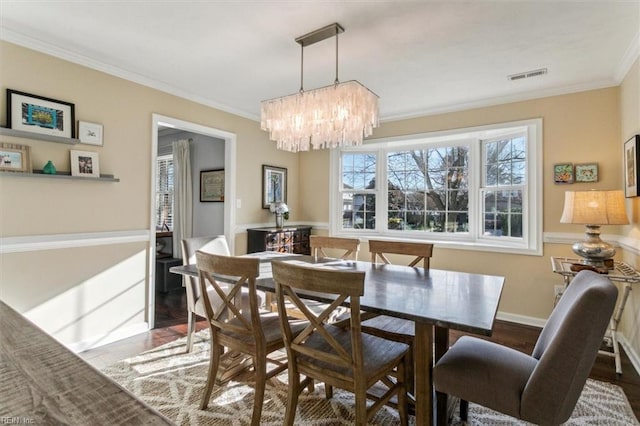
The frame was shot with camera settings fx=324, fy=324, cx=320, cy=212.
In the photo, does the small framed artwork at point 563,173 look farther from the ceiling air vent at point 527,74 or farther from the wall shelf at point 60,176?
the wall shelf at point 60,176

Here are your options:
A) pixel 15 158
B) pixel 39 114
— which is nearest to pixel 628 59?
pixel 39 114

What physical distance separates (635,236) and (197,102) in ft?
13.9

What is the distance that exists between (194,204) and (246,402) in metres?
3.57

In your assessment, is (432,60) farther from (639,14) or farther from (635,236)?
(635,236)

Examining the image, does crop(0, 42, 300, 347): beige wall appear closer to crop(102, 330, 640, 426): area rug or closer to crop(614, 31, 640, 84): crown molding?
crop(102, 330, 640, 426): area rug

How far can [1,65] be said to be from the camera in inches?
90.8

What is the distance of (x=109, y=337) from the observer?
9.48ft

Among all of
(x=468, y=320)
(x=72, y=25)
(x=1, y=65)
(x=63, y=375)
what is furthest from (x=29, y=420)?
(x=1, y=65)

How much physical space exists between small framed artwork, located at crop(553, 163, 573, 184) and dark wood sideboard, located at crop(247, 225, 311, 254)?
2959 millimetres

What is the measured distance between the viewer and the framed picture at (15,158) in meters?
2.30

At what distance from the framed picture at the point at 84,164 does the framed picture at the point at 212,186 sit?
6.43 feet

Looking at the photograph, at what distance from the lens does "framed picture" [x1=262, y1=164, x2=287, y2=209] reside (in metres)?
4.44

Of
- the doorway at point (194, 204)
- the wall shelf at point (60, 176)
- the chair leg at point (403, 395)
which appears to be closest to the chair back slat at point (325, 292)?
the chair leg at point (403, 395)

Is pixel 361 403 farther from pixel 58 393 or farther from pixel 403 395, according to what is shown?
pixel 58 393
